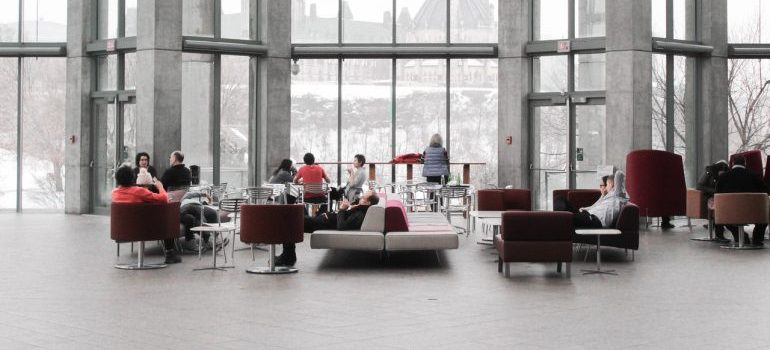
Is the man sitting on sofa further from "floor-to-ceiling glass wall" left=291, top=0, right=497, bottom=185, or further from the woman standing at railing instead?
"floor-to-ceiling glass wall" left=291, top=0, right=497, bottom=185

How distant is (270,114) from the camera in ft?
72.2

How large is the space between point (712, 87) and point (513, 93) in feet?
14.4

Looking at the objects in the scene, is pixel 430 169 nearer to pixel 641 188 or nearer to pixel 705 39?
pixel 641 188

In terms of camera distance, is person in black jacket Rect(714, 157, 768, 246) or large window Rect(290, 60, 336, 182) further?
large window Rect(290, 60, 336, 182)

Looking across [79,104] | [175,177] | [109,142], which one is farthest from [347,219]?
→ [79,104]

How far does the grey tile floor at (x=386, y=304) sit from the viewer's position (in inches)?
282

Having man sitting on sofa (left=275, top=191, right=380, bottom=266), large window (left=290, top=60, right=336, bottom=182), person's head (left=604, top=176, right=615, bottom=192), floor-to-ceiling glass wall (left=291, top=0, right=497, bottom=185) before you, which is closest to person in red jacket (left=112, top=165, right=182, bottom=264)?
man sitting on sofa (left=275, top=191, right=380, bottom=266)

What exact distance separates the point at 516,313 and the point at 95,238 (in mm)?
9339

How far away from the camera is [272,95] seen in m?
22.1

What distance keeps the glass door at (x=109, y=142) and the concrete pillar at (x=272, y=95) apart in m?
2.73

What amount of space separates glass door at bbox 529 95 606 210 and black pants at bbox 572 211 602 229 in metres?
8.58

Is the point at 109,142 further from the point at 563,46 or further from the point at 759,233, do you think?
the point at 759,233

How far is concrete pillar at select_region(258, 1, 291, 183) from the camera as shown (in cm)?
2198

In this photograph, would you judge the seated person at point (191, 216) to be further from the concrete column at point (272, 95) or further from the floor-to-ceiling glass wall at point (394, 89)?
the floor-to-ceiling glass wall at point (394, 89)
